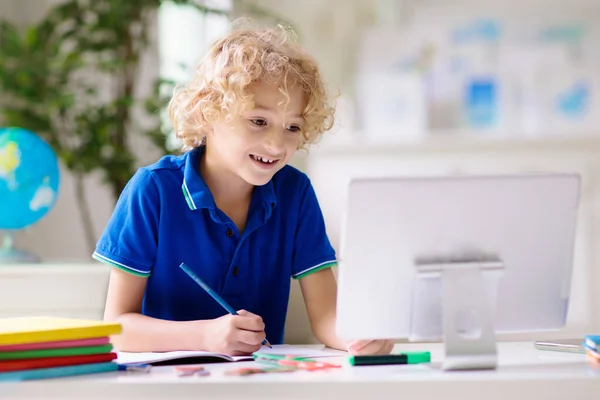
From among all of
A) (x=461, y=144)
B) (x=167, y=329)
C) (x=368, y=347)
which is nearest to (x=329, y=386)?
(x=368, y=347)

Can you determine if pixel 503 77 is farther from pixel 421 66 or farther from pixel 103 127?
pixel 103 127

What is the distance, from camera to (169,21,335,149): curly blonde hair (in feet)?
4.10

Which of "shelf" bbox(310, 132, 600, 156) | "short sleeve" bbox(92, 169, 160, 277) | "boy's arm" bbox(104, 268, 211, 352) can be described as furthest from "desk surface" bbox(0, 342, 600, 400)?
"shelf" bbox(310, 132, 600, 156)

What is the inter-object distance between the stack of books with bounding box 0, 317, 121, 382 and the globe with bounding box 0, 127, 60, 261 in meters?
0.96

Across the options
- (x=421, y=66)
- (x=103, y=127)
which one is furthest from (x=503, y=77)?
(x=103, y=127)

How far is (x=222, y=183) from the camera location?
139 cm

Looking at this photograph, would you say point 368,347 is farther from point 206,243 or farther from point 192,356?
point 206,243

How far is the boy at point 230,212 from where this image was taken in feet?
4.11

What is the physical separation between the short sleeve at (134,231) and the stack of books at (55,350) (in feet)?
0.95

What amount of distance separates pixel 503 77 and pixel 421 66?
0.36m

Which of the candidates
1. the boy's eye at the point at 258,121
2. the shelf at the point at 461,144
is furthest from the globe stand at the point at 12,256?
the shelf at the point at 461,144

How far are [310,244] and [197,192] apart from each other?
0.78 ft

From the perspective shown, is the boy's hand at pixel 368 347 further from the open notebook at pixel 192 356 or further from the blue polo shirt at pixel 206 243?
the blue polo shirt at pixel 206 243

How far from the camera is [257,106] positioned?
1.25 m
